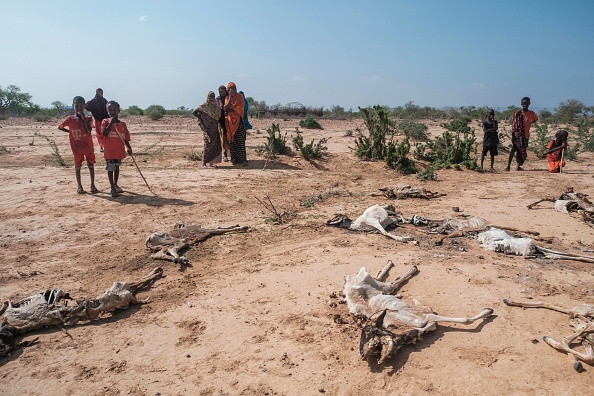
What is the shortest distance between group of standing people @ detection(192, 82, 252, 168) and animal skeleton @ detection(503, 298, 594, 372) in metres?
7.51

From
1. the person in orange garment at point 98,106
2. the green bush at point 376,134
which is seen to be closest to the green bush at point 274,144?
the green bush at point 376,134

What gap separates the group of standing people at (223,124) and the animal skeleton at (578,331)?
24.6ft

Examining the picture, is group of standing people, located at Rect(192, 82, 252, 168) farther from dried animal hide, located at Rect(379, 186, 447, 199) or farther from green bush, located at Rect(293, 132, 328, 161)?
dried animal hide, located at Rect(379, 186, 447, 199)

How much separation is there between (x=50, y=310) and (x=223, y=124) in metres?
6.97

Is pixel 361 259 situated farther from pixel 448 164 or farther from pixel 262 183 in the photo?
pixel 448 164

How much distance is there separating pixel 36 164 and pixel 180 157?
3430mm

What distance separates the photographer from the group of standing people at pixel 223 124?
923 centimetres

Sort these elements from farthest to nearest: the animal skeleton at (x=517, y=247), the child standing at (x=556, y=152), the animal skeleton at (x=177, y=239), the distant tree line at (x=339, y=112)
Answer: the distant tree line at (x=339, y=112)
the child standing at (x=556, y=152)
the animal skeleton at (x=177, y=239)
the animal skeleton at (x=517, y=247)

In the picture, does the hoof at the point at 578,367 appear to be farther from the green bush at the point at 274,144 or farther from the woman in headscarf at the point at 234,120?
the green bush at the point at 274,144

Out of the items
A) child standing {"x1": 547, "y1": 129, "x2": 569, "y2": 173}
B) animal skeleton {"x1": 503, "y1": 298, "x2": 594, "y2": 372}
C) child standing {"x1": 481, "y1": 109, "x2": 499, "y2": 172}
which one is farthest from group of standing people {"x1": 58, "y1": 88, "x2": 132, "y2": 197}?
child standing {"x1": 547, "y1": 129, "x2": 569, "y2": 173}

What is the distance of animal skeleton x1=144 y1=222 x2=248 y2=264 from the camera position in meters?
4.33

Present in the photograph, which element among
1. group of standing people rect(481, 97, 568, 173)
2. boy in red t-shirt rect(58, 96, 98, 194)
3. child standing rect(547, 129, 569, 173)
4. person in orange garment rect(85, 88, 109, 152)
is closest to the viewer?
boy in red t-shirt rect(58, 96, 98, 194)

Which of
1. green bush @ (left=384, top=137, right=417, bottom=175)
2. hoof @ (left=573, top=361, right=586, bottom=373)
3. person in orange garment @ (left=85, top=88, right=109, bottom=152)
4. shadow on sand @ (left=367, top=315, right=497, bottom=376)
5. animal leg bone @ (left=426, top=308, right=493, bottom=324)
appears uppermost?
person in orange garment @ (left=85, top=88, right=109, bottom=152)

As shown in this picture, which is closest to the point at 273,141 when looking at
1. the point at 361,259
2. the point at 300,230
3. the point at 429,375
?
the point at 300,230
